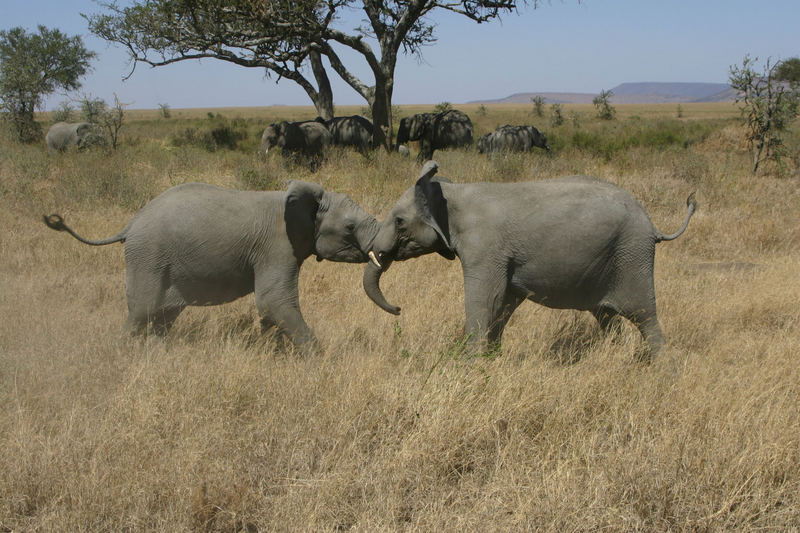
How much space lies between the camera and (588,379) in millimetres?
4309

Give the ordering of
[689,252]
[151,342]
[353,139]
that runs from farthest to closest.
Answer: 1. [353,139]
2. [689,252]
3. [151,342]

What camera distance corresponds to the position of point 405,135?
786 inches

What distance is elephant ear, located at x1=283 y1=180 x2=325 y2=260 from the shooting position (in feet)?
16.8

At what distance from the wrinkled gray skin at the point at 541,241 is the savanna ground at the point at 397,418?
1.39 ft

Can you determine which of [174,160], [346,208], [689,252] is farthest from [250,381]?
[174,160]

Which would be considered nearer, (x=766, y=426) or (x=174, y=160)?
(x=766, y=426)

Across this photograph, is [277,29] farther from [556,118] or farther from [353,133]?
[556,118]

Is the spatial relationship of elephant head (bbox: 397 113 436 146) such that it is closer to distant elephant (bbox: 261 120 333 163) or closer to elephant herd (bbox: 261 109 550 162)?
elephant herd (bbox: 261 109 550 162)

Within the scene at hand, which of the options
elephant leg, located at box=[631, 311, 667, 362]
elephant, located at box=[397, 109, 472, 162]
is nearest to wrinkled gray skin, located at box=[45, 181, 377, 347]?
elephant leg, located at box=[631, 311, 667, 362]

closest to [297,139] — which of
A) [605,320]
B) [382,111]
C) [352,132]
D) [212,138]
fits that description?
[352,132]

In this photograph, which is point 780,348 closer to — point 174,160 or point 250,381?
point 250,381

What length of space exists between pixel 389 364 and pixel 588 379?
54.5 inches

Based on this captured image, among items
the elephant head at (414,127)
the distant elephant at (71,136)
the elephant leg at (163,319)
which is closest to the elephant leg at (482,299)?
the elephant leg at (163,319)

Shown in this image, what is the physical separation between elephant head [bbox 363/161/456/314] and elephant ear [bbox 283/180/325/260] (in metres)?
0.55
